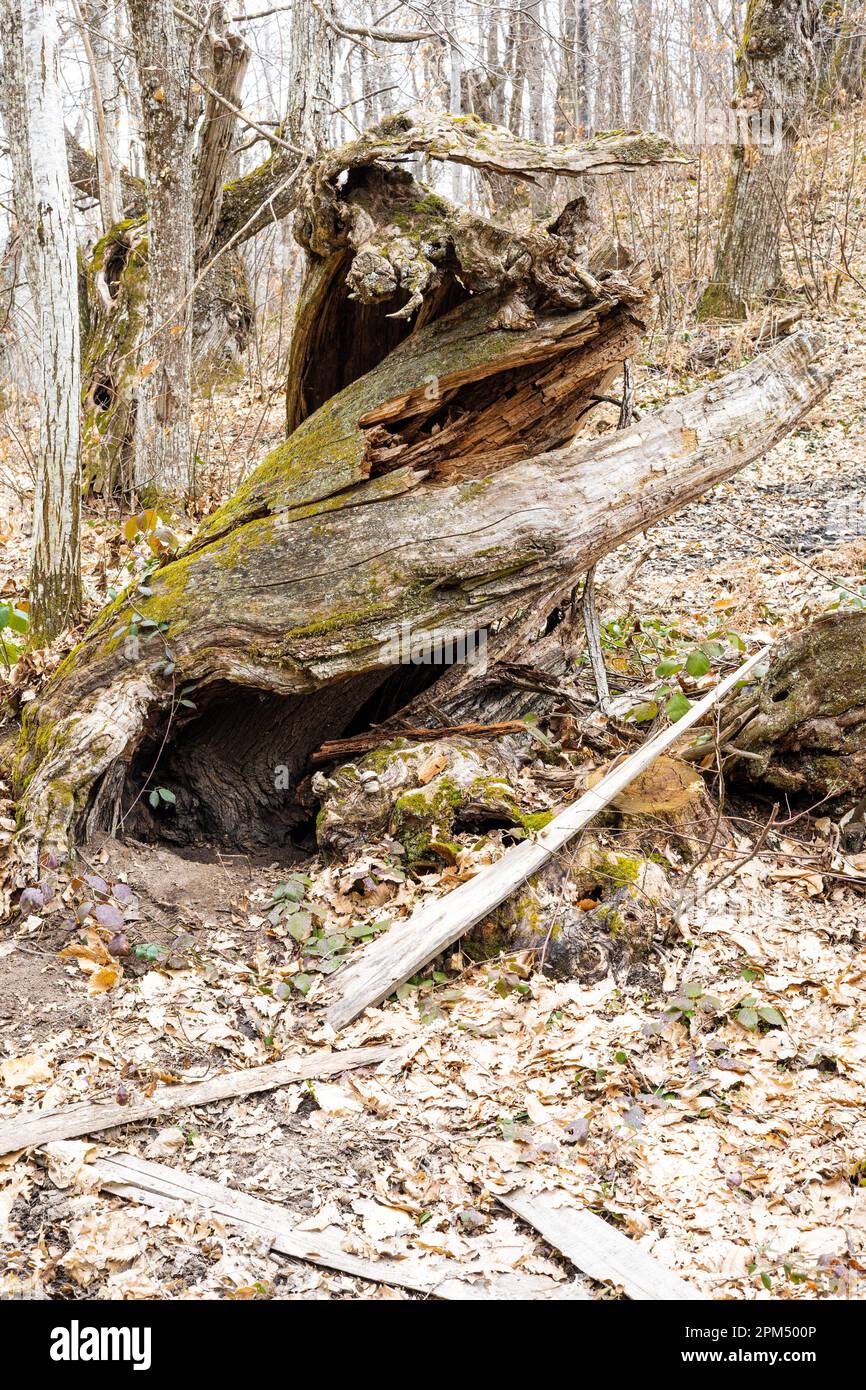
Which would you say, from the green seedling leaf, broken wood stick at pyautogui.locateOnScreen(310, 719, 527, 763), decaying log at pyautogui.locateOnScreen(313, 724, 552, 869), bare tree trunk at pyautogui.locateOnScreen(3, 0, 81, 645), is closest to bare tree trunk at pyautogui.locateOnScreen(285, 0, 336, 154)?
bare tree trunk at pyautogui.locateOnScreen(3, 0, 81, 645)

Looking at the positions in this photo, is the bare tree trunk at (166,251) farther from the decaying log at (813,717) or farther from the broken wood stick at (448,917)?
the decaying log at (813,717)

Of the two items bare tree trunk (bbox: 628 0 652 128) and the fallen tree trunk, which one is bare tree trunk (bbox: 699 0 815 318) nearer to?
bare tree trunk (bbox: 628 0 652 128)

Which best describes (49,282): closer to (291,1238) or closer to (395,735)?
(395,735)

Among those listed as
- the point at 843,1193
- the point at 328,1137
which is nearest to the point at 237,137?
the point at 328,1137

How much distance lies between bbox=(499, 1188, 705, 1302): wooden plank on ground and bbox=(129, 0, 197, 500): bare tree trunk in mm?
6099

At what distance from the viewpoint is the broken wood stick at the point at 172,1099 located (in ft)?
10.3

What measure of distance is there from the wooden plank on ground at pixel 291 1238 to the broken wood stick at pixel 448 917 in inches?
36.1

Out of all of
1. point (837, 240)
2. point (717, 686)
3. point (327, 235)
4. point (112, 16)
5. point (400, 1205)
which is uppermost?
point (112, 16)

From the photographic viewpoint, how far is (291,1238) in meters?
2.84

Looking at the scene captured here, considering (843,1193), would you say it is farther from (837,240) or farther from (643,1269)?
(837,240)

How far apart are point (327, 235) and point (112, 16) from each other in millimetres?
12375

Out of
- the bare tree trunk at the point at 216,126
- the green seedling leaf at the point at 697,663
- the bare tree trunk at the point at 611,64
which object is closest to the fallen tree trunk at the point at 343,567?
the green seedling leaf at the point at 697,663

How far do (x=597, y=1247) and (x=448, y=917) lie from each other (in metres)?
1.50

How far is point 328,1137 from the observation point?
10.8 feet
